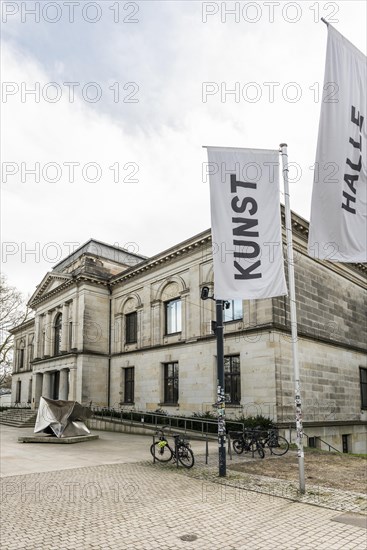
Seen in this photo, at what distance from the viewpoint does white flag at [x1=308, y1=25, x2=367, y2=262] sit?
33.6 feet

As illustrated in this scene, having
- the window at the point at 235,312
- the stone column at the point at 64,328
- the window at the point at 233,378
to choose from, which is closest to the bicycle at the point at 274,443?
the window at the point at 233,378

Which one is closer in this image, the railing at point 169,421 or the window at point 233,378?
the railing at point 169,421

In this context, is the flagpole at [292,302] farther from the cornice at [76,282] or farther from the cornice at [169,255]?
the cornice at [76,282]

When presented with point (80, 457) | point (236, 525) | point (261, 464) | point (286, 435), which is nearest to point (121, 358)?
point (286, 435)

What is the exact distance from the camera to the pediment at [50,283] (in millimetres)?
38062

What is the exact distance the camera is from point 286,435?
69.8ft

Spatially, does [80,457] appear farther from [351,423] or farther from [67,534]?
[351,423]

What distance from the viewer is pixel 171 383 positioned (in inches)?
1157

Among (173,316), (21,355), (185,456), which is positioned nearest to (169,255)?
(173,316)

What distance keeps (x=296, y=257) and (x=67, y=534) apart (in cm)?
2004

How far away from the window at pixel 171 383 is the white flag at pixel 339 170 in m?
20.2

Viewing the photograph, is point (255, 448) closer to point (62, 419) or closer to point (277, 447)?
point (277, 447)

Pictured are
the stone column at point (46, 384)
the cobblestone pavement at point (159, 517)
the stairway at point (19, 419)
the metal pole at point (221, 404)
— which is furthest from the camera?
the stone column at point (46, 384)

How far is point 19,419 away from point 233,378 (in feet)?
64.4
